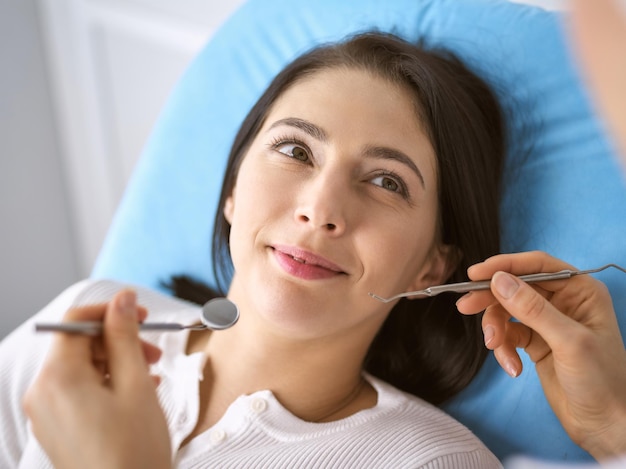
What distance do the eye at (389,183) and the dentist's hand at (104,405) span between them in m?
0.51

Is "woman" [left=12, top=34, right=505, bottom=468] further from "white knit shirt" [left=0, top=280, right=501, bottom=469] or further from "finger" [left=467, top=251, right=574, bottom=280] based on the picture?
"finger" [left=467, top=251, right=574, bottom=280]

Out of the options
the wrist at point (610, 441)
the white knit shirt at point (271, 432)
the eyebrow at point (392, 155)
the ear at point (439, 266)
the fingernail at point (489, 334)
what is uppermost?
the eyebrow at point (392, 155)

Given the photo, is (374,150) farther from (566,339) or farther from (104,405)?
(104,405)

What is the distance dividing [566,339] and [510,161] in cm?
51

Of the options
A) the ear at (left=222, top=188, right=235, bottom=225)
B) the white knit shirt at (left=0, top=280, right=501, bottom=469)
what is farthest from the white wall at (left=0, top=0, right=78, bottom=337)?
the ear at (left=222, top=188, right=235, bottom=225)

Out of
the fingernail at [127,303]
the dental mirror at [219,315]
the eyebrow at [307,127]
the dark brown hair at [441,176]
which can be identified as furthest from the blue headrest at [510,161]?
the fingernail at [127,303]

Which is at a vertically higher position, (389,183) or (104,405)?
(389,183)

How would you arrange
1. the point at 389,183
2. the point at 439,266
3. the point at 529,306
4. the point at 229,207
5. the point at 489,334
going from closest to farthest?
the point at 529,306
the point at 489,334
the point at 389,183
the point at 439,266
the point at 229,207

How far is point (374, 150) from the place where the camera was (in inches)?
40.2

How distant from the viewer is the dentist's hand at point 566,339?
874mm

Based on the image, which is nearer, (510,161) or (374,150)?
(374,150)

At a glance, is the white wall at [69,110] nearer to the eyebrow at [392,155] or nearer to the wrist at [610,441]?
the eyebrow at [392,155]

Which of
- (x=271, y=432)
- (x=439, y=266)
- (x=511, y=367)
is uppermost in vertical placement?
(x=439, y=266)

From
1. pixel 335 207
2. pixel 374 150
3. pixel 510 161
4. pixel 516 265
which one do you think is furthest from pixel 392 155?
pixel 510 161
